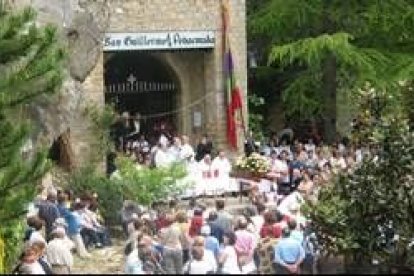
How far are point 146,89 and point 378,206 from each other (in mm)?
14379

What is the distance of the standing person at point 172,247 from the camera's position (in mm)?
14322

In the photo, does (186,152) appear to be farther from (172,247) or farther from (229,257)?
(229,257)

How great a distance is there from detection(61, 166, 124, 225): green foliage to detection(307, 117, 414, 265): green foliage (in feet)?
22.6

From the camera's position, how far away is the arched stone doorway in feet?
93.5

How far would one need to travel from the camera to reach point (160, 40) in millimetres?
27125

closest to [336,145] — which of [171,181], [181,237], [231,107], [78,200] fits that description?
[231,107]

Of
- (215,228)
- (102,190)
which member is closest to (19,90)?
(215,228)

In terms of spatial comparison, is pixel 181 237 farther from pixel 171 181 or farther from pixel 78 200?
pixel 171 181

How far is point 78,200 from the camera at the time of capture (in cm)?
2044

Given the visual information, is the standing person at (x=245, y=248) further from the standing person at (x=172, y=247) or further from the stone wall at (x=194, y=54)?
the stone wall at (x=194, y=54)

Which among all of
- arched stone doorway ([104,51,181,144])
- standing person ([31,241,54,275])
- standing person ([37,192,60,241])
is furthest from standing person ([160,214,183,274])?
arched stone doorway ([104,51,181,144])

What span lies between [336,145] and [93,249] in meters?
11.3

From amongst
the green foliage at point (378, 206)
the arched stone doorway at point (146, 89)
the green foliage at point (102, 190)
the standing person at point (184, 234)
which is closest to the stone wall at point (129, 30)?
the arched stone doorway at point (146, 89)

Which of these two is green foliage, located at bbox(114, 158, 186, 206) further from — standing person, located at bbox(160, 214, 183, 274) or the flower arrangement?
standing person, located at bbox(160, 214, 183, 274)
